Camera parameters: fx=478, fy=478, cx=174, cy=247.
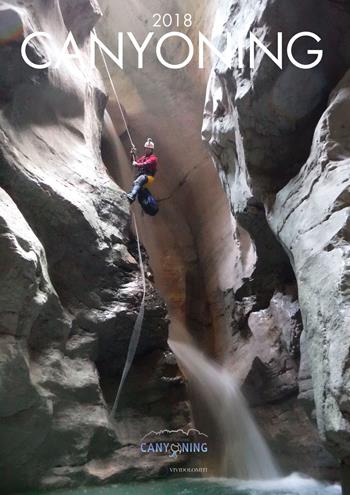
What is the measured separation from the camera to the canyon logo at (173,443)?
5.69 metres

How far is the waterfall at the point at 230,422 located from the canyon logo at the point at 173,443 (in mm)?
372

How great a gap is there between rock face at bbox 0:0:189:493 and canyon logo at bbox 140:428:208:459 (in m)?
0.14

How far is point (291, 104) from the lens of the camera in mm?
5551

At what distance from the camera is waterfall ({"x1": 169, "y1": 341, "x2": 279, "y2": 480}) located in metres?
6.35

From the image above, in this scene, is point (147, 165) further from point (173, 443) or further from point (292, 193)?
point (173, 443)

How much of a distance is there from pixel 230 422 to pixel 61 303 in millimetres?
3034

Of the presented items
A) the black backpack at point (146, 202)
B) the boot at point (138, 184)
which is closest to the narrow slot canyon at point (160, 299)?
the boot at point (138, 184)

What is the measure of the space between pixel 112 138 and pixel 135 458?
25.3 ft

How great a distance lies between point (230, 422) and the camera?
6984mm

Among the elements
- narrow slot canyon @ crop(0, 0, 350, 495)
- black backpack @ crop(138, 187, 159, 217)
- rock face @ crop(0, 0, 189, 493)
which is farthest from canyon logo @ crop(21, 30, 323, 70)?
black backpack @ crop(138, 187, 159, 217)

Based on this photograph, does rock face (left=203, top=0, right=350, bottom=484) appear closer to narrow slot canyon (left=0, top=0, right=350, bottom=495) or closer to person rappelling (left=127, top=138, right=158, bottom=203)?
narrow slot canyon (left=0, top=0, right=350, bottom=495)

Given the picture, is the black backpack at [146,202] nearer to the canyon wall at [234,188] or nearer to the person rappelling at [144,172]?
the person rappelling at [144,172]

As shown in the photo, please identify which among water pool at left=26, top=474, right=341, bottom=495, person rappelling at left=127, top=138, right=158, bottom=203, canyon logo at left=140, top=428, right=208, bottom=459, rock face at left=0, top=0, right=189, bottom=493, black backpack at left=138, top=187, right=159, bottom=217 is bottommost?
water pool at left=26, top=474, right=341, bottom=495

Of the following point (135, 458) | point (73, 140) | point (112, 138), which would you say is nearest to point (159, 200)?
point (112, 138)
